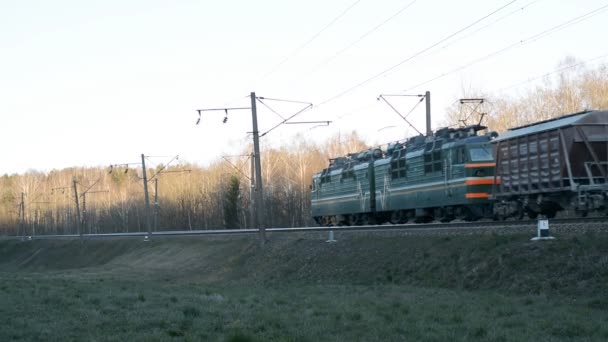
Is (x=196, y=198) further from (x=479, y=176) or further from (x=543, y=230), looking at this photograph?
(x=543, y=230)

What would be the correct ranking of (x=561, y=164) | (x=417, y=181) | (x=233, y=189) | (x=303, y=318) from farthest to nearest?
(x=233, y=189) → (x=417, y=181) → (x=561, y=164) → (x=303, y=318)

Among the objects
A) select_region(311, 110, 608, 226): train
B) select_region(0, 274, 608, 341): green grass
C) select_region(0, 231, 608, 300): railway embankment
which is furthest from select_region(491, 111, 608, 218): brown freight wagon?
select_region(0, 274, 608, 341): green grass

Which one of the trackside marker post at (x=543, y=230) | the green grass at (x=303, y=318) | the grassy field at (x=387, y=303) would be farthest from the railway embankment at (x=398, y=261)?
the green grass at (x=303, y=318)

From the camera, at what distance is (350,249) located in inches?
1191

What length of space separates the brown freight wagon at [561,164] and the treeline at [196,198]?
32.8 meters

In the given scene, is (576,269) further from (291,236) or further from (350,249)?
(291,236)

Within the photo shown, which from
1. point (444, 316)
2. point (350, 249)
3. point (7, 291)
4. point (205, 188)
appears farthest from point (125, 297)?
point (205, 188)

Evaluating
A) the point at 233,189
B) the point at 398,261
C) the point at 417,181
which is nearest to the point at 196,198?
the point at 233,189

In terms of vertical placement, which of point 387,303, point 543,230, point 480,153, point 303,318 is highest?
point 480,153

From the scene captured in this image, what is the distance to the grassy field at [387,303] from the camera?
12.4m

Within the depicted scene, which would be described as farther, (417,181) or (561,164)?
(417,181)

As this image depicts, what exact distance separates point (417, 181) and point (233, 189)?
51.2m

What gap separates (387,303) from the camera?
16328 mm

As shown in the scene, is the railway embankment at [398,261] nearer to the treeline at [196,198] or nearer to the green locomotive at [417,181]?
the green locomotive at [417,181]
